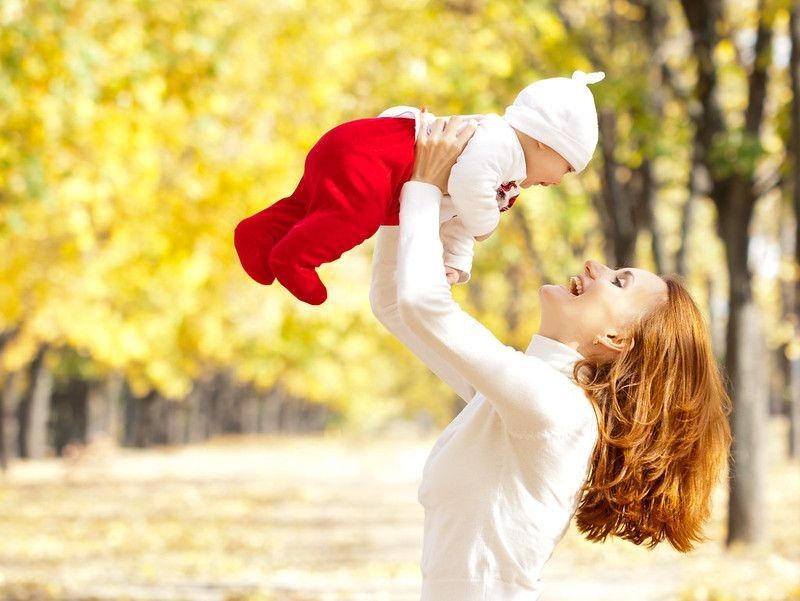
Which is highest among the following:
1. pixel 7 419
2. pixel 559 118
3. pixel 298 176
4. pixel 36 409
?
pixel 298 176

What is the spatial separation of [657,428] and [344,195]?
955 mm

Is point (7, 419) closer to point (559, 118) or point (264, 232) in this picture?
point (264, 232)

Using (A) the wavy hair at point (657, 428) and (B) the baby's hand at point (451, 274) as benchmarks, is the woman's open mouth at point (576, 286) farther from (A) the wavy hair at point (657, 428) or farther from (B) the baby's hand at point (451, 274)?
(B) the baby's hand at point (451, 274)

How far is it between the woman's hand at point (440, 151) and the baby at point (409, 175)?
0.08 ft

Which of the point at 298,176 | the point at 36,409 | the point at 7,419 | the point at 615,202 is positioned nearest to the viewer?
the point at 615,202

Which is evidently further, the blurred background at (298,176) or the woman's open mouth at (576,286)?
the blurred background at (298,176)

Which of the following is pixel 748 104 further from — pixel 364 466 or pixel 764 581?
pixel 364 466

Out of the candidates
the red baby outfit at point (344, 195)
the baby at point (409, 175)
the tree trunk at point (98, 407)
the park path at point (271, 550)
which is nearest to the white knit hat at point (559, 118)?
the baby at point (409, 175)

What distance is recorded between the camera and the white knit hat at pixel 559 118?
297cm

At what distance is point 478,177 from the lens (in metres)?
2.87

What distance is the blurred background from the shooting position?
11094 mm

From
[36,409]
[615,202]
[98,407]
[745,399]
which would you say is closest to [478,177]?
[745,399]

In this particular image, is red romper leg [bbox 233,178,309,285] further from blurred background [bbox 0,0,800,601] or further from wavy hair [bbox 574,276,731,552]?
blurred background [bbox 0,0,800,601]

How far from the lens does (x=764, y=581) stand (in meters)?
10.1
